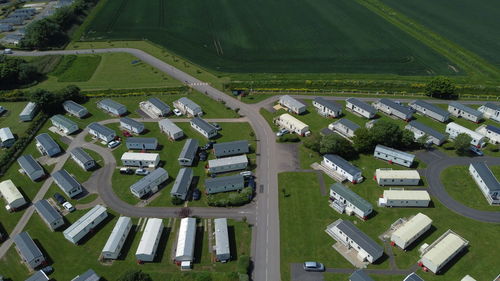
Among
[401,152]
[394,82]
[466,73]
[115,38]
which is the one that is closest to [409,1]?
[466,73]

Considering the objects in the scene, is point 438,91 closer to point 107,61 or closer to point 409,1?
point 409,1

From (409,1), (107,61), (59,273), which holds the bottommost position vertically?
(59,273)

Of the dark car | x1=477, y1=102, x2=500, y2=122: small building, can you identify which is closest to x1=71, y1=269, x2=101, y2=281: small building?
the dark car

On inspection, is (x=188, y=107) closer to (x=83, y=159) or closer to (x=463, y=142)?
(x=83, y=159)

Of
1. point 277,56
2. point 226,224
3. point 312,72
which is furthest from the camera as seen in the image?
point 277,56

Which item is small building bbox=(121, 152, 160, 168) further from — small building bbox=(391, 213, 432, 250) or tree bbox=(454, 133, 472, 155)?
tree bbox=(454, 133, 472, 155)
